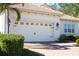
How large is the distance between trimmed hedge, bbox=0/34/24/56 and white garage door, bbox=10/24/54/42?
921 millimetres

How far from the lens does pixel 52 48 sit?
36.6 ft

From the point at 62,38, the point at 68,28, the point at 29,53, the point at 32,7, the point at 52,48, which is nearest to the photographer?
the point at 29,53

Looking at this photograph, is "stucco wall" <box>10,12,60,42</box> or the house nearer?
the house

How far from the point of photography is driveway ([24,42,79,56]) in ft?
36.0

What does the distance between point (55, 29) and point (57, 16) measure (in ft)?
2.19

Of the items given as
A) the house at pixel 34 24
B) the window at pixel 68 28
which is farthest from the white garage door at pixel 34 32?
the window at pixel 68 28

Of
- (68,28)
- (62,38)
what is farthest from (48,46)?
(68,28)

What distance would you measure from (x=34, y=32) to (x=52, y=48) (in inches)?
39.5

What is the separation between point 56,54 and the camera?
1089cm

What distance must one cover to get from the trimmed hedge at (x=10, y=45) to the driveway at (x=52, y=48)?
0.85 m

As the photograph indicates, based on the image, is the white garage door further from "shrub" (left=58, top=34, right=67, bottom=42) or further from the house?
"shrub" (left=58, top=34, right=67, bottom=42)

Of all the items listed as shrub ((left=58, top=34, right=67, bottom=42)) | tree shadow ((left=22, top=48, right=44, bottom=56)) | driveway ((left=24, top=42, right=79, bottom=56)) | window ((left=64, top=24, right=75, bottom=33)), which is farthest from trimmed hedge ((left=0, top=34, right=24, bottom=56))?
window ((left=64, top=24, right=75, bottom=33))

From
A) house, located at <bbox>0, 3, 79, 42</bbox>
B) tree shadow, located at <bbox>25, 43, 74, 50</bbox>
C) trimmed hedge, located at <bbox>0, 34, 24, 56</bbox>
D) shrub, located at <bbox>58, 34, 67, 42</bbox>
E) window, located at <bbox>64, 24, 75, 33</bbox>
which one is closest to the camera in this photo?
trimmed hedge, located at <bbox>0, 34, 24, 56</bbox>

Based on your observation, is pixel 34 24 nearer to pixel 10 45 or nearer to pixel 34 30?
pixel 34 30
